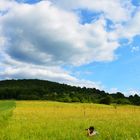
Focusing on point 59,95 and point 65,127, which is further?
point 59,95

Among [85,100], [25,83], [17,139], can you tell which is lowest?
[17,139]

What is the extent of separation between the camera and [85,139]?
14.8 m

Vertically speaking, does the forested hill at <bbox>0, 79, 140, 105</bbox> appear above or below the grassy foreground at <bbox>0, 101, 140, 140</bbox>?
above

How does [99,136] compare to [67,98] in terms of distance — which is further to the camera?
[67,98]

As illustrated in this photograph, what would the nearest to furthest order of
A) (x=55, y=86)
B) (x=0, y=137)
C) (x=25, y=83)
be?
(x=0, y=137), (x=55, y=86), (x=25, y=83)

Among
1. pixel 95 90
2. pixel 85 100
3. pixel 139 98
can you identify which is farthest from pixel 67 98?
pixel 95 90

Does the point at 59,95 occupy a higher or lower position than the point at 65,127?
higher

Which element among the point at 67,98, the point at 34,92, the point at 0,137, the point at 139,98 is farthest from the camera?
the point at 34,92

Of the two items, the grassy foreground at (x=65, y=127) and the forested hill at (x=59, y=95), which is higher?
the forested hill at (x=59, y=95)

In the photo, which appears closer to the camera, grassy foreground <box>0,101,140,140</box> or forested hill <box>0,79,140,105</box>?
grassy foreground <box>0,101,140,140</box>

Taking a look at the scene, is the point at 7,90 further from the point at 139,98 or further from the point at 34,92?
the point at 139,98

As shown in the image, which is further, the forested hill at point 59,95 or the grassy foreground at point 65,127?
the forested hill at point 59,95

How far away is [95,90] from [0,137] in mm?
171563

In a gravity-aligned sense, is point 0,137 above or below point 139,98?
below
